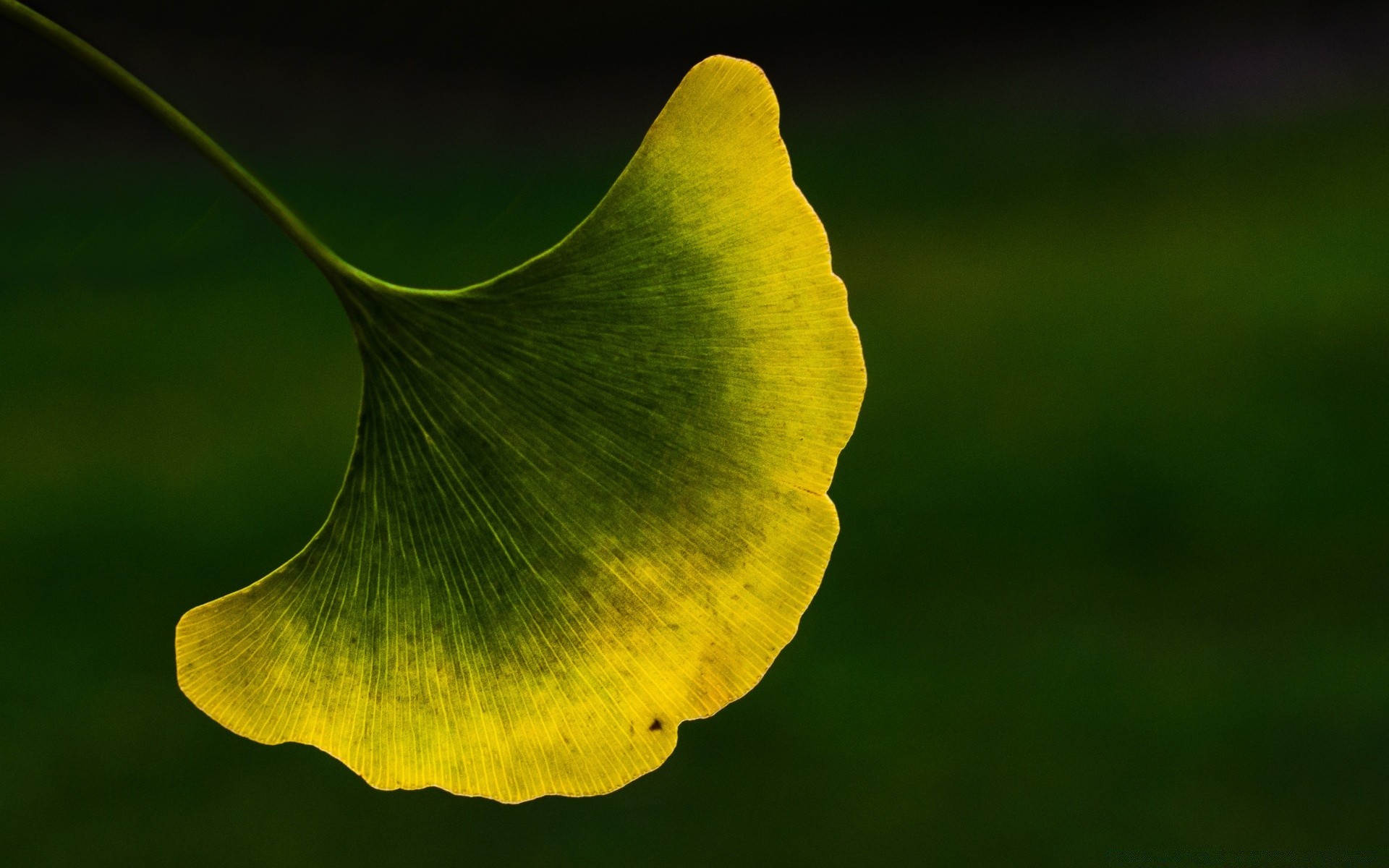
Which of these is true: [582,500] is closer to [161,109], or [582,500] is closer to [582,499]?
[582,499]

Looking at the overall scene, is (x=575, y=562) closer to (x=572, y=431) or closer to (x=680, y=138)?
(x=572, y=431)

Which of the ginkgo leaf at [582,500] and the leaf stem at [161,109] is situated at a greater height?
the leaf stem at [161,109]

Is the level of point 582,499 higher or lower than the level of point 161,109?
lower

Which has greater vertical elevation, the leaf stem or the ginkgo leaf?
the leaf stem

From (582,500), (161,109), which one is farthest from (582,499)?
(161,109)
